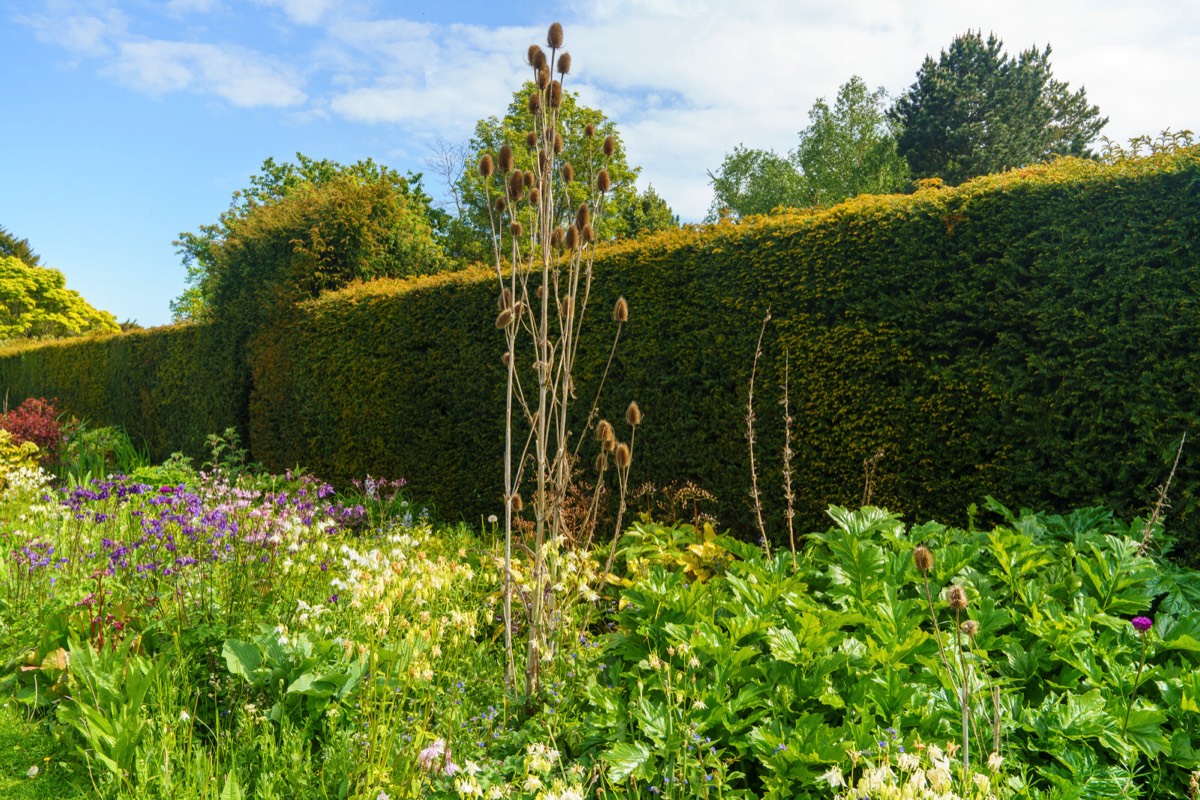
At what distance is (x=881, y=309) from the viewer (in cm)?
458

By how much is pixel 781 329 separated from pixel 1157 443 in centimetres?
208

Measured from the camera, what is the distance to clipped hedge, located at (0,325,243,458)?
415 inches

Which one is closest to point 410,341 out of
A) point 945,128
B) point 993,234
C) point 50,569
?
point 50,569

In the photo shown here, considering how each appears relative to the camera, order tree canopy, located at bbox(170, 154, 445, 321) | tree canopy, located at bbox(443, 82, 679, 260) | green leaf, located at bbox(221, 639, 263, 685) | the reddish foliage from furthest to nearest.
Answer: tree canopy, located at bbox(443, 82, 679, 260), the reddish foliage, tree canopy, located at bbox(170, 154, 445, 321), green leaf, located at bbox(221, 639, 263, 685)

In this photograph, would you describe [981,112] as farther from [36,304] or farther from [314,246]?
[36,304]

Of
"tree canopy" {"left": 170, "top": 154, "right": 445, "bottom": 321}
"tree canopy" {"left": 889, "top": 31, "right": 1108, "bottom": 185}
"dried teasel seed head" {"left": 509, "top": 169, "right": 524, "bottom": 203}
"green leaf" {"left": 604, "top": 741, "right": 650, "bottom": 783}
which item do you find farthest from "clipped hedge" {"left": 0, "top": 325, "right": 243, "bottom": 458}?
"tree canopy" {"left": 889, "top": 31, "right": 1108, "bottom": 185}

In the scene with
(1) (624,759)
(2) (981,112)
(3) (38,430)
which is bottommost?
(1) (624,759)

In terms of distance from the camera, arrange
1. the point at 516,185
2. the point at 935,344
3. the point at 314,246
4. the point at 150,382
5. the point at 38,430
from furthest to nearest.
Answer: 1. the point at 150,382
2. the point at 38,430
3. the point at 314,246
4. the point at 935,344
5. the point at 516,185

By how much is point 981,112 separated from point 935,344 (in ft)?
94.9

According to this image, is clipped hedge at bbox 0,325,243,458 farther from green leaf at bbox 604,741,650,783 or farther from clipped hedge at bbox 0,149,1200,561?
green leaf at bbox 604,741,650,783

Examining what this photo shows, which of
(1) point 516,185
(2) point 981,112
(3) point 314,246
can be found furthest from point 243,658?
(2) point 981,112

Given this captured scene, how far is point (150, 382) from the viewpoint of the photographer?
41.2ft

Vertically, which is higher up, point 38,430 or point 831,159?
point 831,159

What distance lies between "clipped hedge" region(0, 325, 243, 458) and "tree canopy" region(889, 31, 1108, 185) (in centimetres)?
2520
